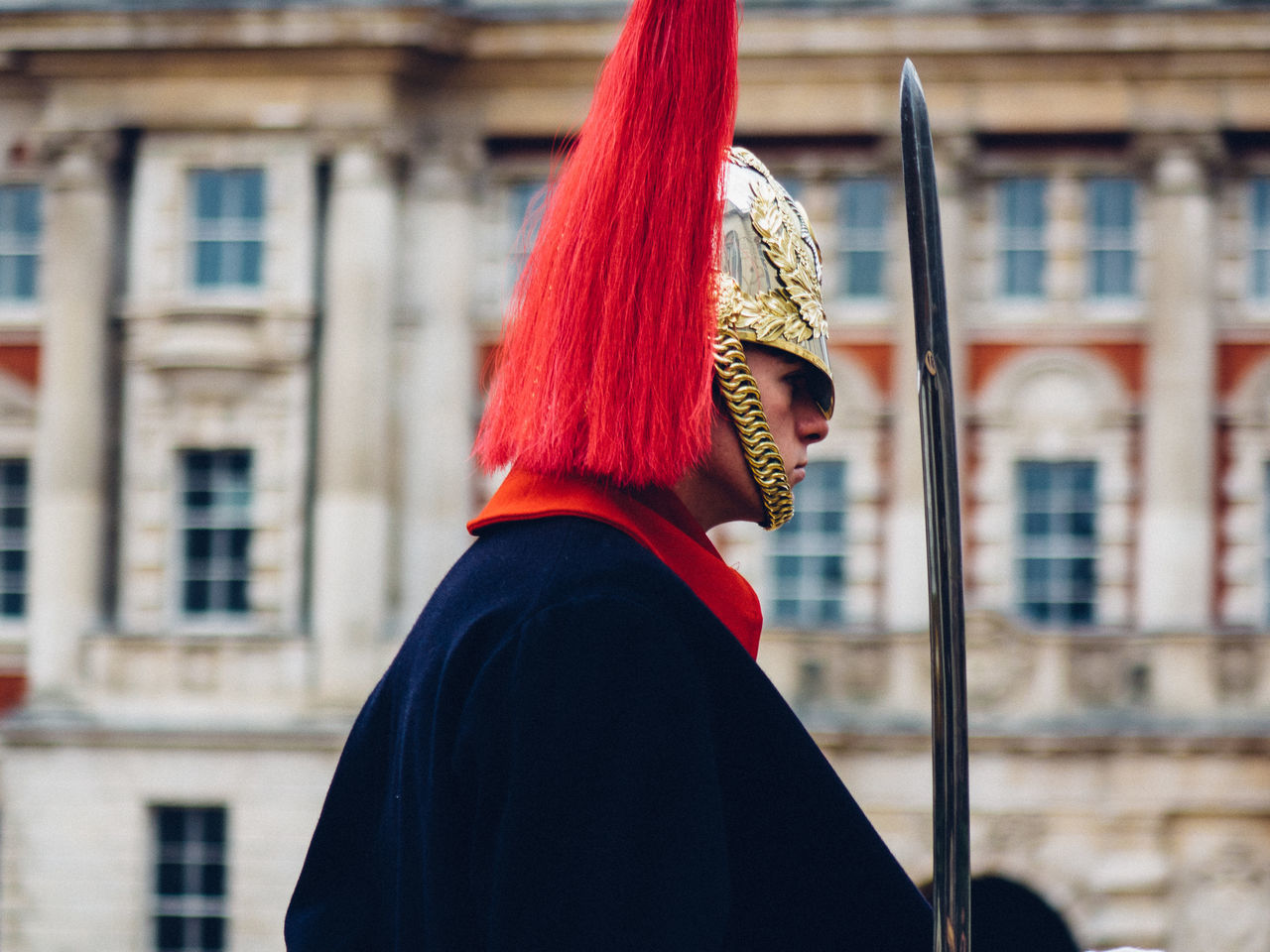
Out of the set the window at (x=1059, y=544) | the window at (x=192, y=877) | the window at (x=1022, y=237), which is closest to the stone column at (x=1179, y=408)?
the window at (x=1059, y=544)

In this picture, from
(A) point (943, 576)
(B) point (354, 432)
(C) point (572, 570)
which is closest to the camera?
(C) point (572, 570)

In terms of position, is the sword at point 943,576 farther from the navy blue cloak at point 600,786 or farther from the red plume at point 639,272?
the red plume at point 639,272

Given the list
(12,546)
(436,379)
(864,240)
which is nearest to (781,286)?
(436,379)

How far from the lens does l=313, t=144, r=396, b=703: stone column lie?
57.8 feet

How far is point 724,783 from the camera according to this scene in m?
1.63

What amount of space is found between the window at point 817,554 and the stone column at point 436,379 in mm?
3363

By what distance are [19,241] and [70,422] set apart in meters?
2.34

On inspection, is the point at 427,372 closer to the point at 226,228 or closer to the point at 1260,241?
the point at 226,228

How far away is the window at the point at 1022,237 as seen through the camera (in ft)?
58.9

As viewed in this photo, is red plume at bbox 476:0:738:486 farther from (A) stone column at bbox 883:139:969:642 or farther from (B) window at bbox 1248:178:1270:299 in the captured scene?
(B) window at bbox 1248:178:1270:299

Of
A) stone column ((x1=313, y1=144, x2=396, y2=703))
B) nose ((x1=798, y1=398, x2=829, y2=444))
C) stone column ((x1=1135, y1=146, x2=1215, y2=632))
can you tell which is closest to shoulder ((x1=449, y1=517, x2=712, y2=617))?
nose ((x1=798, y1=398, x2=829, y2=444))

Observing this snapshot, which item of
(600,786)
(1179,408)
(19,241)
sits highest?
(19,241)

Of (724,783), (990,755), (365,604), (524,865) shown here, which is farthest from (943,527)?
(365,604)

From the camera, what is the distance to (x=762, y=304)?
1834mm
